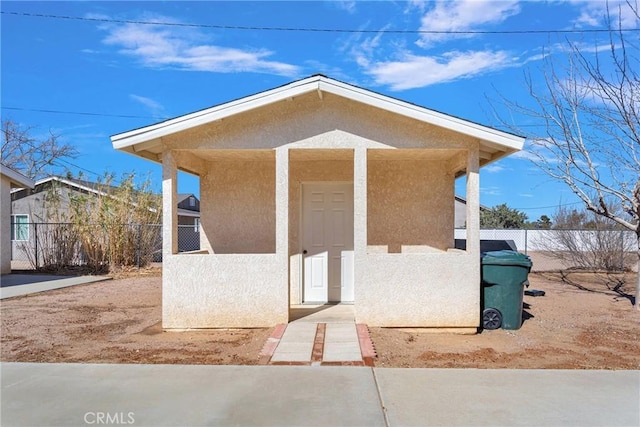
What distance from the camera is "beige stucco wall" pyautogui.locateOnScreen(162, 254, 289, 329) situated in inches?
279

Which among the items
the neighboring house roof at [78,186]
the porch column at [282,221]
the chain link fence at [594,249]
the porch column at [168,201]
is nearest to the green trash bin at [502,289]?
the porch column at [282,221]

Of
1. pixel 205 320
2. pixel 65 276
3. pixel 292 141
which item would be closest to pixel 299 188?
pixel 292 141

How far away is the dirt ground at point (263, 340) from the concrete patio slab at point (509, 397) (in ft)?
1.73

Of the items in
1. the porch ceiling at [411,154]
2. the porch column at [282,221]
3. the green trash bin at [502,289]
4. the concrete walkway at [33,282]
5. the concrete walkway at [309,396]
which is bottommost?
the concrete walkway at [33,282]

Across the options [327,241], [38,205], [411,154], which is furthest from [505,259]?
[38,205]

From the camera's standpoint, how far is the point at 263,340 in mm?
6445

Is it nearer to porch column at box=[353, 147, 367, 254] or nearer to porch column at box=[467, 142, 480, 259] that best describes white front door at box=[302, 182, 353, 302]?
porch column at box=[353, 147, 367, 254]

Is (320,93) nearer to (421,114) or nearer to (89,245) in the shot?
(421,114)

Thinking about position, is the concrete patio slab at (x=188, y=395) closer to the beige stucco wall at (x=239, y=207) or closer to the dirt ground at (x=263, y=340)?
the dirt ground at (x=263, y=340)

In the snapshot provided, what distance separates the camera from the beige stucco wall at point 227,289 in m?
7.09

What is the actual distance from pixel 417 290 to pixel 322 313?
1.85 m

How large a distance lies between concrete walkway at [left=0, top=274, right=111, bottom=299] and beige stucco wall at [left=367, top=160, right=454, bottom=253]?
9.18 metres

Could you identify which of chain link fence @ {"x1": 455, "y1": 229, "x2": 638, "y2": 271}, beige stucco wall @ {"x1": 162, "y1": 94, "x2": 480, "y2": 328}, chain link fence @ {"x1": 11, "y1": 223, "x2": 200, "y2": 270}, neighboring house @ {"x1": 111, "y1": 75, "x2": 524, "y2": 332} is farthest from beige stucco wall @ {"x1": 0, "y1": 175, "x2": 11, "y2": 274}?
chain link fence @ {"x1": 455, "y1": 229, "x2": 638, "y2": 271}

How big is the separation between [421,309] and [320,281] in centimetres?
252
